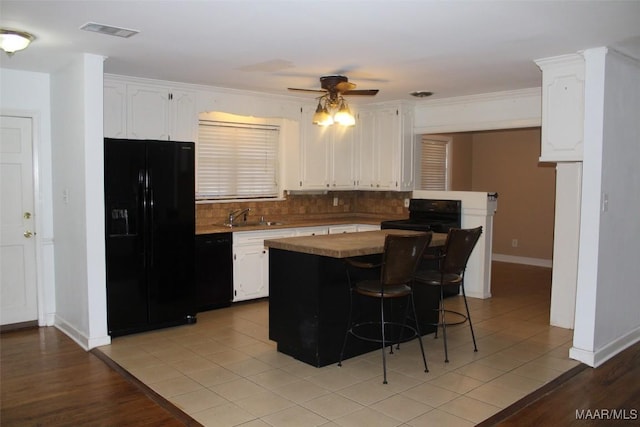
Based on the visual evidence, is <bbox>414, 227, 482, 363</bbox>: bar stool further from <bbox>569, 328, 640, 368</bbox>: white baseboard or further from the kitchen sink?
the kitchen sink

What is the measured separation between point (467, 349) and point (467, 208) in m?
2.37

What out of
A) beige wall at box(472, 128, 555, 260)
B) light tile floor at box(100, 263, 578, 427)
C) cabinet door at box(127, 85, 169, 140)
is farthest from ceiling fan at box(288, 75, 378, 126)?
beige wall at box(472, 128, 555, 260)

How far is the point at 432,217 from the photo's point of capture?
660cm

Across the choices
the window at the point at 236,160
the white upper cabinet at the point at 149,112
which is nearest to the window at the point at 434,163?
the window at the point at 236,160

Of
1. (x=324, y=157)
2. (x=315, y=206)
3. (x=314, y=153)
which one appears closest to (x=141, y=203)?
(x=314, y=153)

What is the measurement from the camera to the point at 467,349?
4406 mm

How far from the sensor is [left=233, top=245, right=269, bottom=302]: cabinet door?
5797 millimetres

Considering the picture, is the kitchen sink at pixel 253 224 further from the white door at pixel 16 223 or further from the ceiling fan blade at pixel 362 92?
the ceiling fan blade at pixel 362 92

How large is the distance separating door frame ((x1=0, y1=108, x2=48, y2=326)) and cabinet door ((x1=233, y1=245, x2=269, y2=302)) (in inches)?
71.4

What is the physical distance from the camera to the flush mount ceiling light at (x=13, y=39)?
348 cm

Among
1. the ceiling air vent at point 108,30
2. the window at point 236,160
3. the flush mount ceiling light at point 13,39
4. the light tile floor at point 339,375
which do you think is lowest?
the light tile floor at point 339,375

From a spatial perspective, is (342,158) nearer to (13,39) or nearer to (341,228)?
(341,228)

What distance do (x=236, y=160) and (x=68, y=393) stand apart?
3.53 meters

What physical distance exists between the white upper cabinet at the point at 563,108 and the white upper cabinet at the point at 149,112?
3.44 metres
